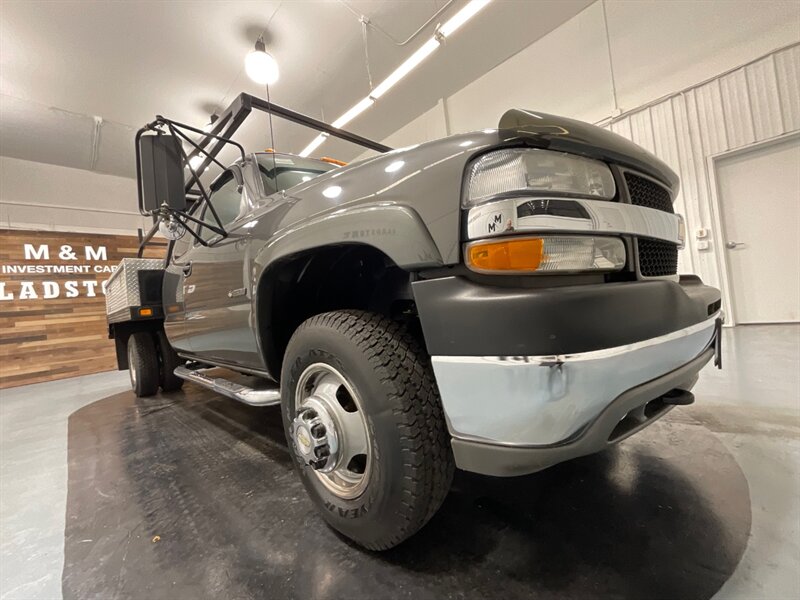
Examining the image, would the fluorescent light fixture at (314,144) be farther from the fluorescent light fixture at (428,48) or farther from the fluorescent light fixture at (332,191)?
the fluorescent light fixture at (332,191)

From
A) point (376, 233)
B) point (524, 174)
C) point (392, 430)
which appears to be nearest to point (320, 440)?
point (392, 430)

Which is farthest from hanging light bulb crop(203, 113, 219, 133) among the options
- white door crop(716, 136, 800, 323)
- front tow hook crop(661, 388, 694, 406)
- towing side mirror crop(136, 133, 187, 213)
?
white door crop(716, 136, 800, 323)

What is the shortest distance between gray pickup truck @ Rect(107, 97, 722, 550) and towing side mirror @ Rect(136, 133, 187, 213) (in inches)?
19.4

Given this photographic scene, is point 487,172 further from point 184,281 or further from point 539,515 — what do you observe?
point 184,281

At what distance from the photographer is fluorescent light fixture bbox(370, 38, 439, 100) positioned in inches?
174

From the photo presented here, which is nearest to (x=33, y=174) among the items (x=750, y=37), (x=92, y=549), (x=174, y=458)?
(x=174, y=458)

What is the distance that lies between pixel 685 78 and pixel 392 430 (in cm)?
682

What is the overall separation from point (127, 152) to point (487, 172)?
977cm

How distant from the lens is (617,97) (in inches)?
216

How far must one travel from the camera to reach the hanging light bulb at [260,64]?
14.3ft

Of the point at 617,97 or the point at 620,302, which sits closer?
the point at 620,302

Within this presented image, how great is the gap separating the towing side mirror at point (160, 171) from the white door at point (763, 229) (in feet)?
22.0

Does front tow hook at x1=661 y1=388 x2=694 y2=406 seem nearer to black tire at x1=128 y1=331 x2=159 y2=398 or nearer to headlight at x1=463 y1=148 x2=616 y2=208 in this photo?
headlight at x1=463 y1=148 x2=616 y2=208

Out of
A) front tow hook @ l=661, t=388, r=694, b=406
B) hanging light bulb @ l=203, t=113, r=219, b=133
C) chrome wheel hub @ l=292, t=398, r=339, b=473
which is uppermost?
hanging light bulb @ l=203, t=113, r=219, b=133
